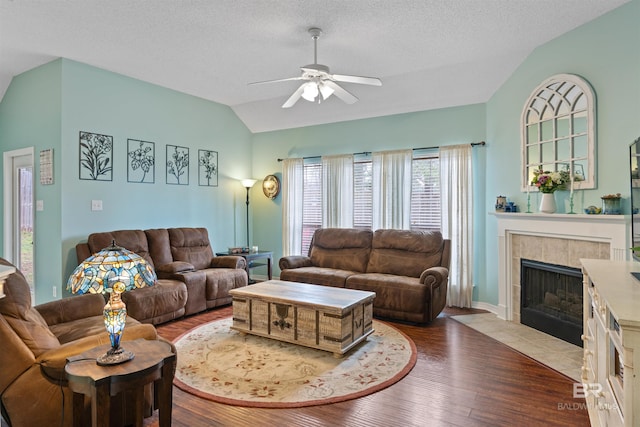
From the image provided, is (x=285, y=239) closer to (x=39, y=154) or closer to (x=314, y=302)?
(x=314, y=302)

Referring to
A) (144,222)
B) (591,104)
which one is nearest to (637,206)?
(591,104)

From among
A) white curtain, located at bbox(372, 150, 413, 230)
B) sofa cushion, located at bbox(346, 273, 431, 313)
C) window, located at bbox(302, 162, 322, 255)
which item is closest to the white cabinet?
sofa cushion, located at bbox(346, 273, 431, 313)

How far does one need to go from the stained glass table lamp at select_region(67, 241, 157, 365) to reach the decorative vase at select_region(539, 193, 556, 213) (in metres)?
3.56

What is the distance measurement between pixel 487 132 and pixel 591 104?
1.55m

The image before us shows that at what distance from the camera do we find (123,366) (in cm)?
184

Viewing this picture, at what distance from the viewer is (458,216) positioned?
16.3 ft

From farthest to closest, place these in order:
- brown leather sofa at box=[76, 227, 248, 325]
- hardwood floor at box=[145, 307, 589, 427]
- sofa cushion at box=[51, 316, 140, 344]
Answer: brown leather sofa at box=[76, 227, 248, 325]
sofa cushion at box=[51, 316, 140, 344]
hardwood floor at box=[145, 307, 589, 427]

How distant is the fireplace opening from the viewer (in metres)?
3.57

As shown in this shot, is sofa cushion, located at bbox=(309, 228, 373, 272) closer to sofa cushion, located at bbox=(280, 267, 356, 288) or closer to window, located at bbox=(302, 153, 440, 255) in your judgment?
sofa cushion, located at bbox=(280, 267, 356, 288)

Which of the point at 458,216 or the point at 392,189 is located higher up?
the point at 392,189

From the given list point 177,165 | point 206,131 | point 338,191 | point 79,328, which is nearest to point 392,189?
point 338,191

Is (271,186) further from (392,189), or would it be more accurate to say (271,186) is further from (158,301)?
(158,301)

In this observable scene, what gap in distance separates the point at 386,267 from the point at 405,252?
32cm

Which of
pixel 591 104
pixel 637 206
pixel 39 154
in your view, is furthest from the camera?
pixel 39 154
